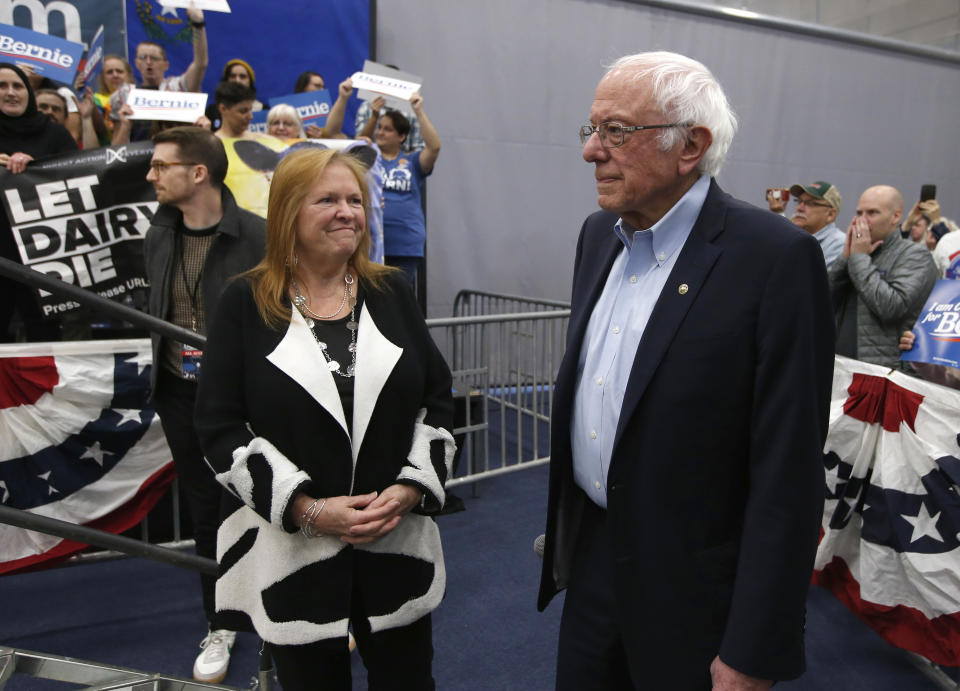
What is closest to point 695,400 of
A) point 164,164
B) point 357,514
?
point 357,514

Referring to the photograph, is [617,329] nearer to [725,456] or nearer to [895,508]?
[725,456]

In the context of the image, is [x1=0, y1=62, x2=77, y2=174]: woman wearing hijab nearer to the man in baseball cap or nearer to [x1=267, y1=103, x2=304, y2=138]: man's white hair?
[x1=267, y1=103, x2=304, y2=138]: man's white hair

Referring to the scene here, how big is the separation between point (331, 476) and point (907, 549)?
2252 mm

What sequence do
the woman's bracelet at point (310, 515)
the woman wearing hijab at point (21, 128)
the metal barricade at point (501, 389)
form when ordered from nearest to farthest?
the woman's bracelet at point (310, 515)
the woman wearing hijab at point (21, 128)
the metal barricade at point (501, 389)

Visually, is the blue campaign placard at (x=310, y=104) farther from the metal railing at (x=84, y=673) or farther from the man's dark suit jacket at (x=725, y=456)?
the man's dark suit jacket at (x=725, y=456)

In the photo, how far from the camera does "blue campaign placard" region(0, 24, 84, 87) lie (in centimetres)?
358

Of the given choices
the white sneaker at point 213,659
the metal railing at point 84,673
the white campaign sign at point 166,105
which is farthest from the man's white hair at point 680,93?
the white campaign sign at point 166,105

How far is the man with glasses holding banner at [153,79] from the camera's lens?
4.24 m

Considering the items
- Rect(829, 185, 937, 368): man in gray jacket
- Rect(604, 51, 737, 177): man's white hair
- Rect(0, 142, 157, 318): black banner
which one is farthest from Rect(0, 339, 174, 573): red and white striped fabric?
Rect(829, 185, 937, 368): man in gray jacket

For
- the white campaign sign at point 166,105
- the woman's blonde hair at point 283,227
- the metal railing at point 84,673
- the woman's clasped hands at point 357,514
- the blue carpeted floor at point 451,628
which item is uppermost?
the white campaign sign at point 166,105

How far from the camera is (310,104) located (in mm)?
5008

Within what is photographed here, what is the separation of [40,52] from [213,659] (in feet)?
10.4

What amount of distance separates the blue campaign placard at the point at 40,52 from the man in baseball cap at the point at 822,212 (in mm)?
Answer: 4201

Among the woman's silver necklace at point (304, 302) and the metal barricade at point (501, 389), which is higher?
the woman's silver necklace at point (304, 302)
